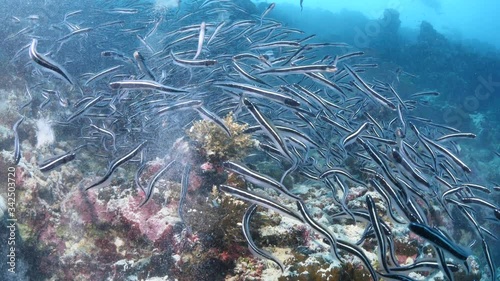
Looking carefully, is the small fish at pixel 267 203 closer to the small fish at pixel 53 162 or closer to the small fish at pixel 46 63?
the small fish at pixel 53 162

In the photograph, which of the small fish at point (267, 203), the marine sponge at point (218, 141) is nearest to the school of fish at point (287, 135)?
the small fish at point (267, 203)

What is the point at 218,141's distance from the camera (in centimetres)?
625

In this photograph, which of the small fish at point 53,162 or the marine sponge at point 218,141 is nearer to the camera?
the small fish at point 53,162

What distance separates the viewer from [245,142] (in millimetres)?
6449

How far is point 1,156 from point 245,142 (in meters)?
5.06

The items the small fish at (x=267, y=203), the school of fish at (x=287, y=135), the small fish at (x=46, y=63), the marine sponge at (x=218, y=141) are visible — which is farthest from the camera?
the marine sponge at (x=218, y=141)

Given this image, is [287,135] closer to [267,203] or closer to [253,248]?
[267,203]

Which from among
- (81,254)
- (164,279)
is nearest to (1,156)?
(81,254)

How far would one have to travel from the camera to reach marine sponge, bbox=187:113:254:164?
622cm

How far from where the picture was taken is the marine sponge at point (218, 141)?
622cm

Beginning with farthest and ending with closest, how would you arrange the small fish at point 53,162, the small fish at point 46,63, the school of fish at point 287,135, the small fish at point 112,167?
the small fish at point 46,63, the small fish at point 53,162, the small fish at point 112,167, the school of fish at point 287,135

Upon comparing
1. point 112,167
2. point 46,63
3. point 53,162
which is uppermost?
point 46,63

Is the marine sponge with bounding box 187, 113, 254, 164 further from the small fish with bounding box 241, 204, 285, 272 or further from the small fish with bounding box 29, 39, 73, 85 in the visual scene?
the small fish with bounding box 29, 39, 73, 85

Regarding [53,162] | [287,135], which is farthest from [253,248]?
[53,162]
